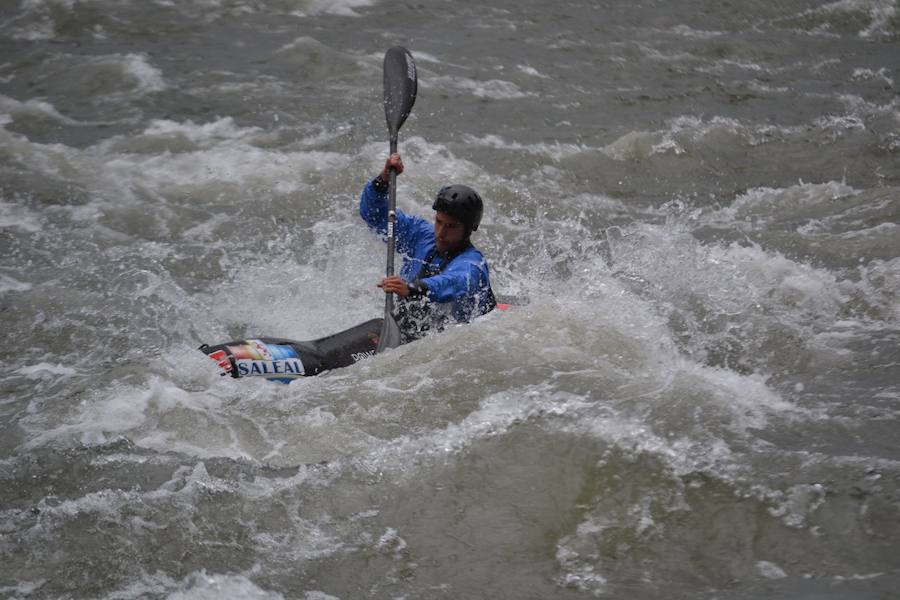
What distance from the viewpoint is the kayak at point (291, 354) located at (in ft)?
16.6

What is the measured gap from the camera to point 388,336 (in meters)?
5.45

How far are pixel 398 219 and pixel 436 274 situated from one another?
2.10ft

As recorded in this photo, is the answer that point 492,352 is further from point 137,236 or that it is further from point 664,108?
point 664,108

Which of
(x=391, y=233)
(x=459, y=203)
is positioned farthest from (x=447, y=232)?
(x=391, y=233)

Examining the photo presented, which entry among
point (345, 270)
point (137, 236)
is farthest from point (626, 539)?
point (137, 236)

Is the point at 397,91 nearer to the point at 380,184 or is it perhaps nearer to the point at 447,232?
the point at 380,184

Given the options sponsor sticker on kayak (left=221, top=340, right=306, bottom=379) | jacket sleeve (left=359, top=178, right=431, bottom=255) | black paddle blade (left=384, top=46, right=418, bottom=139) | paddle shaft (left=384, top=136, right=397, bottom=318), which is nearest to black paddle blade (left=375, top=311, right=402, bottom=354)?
paddle shaft (left=384, top=136, right=397, bottom=318)

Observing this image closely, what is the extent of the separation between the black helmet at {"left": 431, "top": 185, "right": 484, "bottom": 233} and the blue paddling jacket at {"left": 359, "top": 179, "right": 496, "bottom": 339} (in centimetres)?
23

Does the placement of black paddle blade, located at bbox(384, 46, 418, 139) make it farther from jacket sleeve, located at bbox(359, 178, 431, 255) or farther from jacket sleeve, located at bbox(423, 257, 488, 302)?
jacket sleeve, located at bbox(423, 257, 488, 302)

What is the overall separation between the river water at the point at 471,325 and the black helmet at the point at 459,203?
625mm

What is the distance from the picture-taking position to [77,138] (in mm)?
8930

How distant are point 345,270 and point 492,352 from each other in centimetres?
206

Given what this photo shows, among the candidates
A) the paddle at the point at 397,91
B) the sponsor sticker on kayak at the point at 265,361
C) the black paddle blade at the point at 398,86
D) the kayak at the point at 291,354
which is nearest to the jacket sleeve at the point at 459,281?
the kayak at the point at 291,354

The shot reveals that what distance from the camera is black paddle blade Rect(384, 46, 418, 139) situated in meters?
6.64
